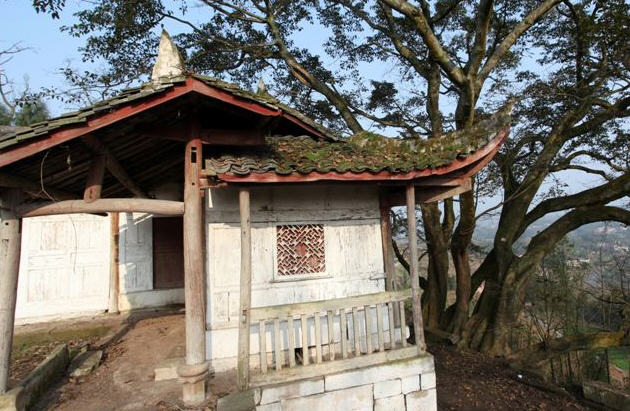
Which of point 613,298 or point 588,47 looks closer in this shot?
point 588,47

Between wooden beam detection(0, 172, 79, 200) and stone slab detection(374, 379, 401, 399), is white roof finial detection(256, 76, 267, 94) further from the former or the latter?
stone slab detection(374, 379, 401, 399)

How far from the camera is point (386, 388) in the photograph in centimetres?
478

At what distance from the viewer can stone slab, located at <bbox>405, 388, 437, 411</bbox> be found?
494 cm

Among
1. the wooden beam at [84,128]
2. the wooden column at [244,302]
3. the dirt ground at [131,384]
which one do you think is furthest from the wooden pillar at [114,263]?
the wooden column at [244,302]

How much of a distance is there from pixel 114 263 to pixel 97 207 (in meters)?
4.92

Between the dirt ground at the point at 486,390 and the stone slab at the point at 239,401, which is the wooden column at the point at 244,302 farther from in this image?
the dirt ground at the point at 486,390

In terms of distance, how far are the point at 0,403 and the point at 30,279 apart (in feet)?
16.7

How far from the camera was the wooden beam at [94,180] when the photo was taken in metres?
4.29

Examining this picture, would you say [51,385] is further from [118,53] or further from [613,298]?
[613,298]

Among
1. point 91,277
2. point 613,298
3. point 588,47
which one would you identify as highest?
point 588,47

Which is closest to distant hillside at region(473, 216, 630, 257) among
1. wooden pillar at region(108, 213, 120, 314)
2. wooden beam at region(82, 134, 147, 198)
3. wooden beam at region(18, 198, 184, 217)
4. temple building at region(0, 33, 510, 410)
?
temple building at region(0, 33, 510, 410)

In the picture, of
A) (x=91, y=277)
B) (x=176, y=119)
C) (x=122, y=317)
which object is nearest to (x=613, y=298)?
(x=176, y=119)

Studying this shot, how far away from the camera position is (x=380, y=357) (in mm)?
4801

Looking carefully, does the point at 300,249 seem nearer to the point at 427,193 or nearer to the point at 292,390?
the point at 292,390
